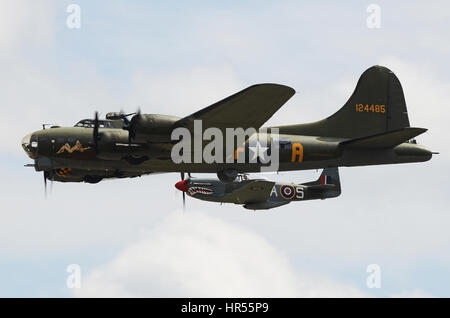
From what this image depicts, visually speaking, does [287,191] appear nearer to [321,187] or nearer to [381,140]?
[321,187]

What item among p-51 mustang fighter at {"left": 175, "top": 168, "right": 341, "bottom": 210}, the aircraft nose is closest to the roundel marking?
p-51 mustang fighter at {"left": 175, "top": 168, "right": 341, "bottom": 210}

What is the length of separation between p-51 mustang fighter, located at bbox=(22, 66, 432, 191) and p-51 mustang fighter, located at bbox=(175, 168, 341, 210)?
38.2ft

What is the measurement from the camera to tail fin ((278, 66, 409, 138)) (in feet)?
112

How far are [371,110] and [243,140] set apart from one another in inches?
270

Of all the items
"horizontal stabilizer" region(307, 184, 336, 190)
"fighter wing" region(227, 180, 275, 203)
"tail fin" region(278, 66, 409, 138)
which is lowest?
"fighter wing" region(227, 180, 275, 203)

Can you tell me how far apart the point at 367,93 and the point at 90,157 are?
1192 centimetres

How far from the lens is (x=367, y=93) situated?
35062mm

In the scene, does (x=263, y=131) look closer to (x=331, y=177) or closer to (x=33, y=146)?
(x=33, y=146)

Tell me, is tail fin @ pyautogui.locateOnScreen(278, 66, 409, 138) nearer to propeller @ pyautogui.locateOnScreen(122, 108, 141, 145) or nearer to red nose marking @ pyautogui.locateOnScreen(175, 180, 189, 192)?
propeller @ pyautogui.locateOnScreen(122, 108, 141, 145)

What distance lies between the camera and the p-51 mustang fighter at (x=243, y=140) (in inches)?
1141

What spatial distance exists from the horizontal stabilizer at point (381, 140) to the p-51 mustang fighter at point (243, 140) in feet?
0.12
